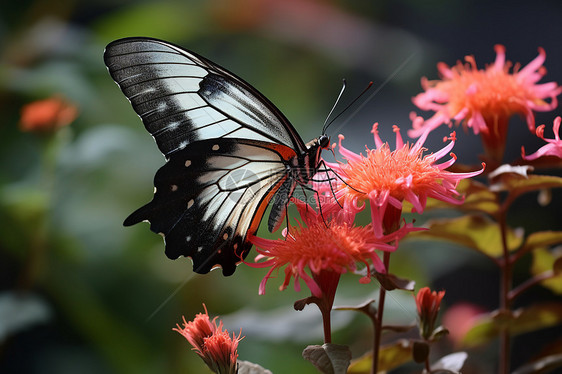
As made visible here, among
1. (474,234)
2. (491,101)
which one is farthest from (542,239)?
(491,101)

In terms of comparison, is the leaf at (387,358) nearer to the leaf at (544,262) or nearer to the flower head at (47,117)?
the leaf at (544,262)

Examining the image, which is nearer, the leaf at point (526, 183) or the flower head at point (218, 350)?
the flower head at point (218, 350)

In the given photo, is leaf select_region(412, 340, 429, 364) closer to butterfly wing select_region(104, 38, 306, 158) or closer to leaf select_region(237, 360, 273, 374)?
leaf select_region(237, 360, 273, 374)

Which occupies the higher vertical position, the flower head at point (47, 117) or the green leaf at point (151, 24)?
the green leaf at point (151, 24)

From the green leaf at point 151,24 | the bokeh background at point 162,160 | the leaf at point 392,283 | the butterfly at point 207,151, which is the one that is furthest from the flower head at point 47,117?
the leaf at point 392,283

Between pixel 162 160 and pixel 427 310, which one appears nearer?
pixel 427 310

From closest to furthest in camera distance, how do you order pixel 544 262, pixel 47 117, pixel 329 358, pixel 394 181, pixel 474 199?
1. pixel 329 358
2. pixel 394 181
3. pixel 474 199
4. pixel 544 262
5. pixel 47 117

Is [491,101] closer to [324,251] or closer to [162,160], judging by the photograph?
[324,251]
